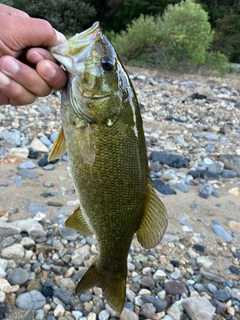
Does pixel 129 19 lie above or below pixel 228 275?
below

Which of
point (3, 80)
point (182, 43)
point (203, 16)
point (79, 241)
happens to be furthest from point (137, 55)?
point (3, 80)

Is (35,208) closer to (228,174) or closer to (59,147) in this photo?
(59,147)

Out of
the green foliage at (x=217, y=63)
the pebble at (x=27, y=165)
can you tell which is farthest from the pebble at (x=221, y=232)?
the green foliage at (x=217, y=63)

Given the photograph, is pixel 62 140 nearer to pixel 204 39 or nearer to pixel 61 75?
pixel 61 75

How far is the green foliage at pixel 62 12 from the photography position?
71.9 ft

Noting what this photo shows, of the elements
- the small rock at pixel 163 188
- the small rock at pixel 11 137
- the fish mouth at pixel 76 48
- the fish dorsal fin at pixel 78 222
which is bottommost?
the small rock at pixel 163 188

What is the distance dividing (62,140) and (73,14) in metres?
23.0

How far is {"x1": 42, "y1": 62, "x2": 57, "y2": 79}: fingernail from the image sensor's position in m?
1.87

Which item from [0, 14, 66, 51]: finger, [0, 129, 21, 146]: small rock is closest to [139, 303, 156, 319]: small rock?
[0, 14, 66, 51]: finger

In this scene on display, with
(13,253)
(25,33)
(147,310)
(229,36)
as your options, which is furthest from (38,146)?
(229,36)

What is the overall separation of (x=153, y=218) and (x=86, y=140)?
0.56m

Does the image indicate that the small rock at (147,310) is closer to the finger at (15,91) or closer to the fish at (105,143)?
the fish at (105,143)

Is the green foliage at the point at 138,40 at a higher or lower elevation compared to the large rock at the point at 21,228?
lower

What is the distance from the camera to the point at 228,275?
350 centimetres
